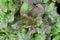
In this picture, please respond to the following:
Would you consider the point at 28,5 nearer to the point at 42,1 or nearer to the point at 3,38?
the point at 42,1

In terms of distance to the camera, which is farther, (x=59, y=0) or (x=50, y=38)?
(x=59, y=0)

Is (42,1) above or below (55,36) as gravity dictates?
above

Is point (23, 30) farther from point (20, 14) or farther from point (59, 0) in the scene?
point (59, 0)

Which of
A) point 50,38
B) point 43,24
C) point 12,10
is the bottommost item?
point 50,38

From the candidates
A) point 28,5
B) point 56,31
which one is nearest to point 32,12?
point 28,5

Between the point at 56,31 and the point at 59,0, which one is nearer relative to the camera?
the point at 56,31

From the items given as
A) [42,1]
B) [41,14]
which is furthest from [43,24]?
[42,1]

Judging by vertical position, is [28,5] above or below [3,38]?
above

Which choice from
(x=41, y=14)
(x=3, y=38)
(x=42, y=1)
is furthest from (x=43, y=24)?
(x=3, y=38)
